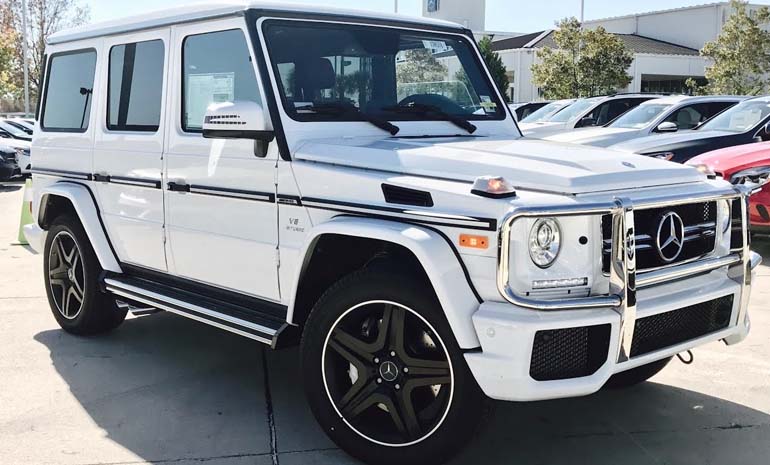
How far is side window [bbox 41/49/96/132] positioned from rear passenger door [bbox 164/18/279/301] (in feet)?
3.78

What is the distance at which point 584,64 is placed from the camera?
101 ft

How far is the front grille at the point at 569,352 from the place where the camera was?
3188 millimetres

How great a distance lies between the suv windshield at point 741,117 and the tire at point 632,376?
22.3 ft

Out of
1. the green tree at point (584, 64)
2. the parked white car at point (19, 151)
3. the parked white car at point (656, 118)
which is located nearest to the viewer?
the parked white car at point (656, 118)

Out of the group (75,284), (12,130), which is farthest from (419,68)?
(12,130)

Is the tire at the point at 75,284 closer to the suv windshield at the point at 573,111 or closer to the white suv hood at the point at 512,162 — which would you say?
the white suv hood at the point at 512,162

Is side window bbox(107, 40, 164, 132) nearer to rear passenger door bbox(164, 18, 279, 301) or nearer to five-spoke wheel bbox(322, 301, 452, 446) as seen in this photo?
rear passenger door bbox(164, 18, 279, 301)

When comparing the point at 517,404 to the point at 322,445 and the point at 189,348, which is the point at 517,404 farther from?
the point at 189,348

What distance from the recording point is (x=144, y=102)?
16.7 feet

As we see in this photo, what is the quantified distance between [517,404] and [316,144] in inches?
70.8

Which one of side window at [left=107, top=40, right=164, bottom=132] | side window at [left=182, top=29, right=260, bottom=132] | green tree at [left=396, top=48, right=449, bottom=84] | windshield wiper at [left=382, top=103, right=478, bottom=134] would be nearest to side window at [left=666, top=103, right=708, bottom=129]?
green tree at [left=396, top=48, right=449, bottom=84]

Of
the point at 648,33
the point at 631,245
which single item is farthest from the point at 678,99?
the point at 648,33

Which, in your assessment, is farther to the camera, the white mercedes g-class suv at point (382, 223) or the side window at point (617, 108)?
the side window at point (617, 108)

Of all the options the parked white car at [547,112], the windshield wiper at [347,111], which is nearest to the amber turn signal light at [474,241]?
the windshield wiper at [347,111]
